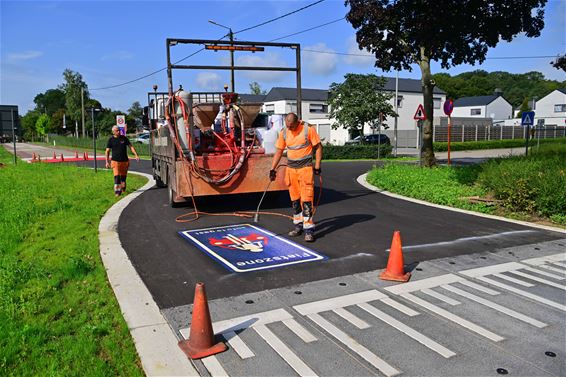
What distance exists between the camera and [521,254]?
6500 millimetres

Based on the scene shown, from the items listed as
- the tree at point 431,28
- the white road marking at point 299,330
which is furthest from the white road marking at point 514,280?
the tree at point 431,28

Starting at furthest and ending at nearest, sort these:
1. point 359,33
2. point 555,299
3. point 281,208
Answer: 1. point 359,33
2. point 281,208
3. point 555,299

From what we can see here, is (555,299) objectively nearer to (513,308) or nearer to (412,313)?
(513,308)

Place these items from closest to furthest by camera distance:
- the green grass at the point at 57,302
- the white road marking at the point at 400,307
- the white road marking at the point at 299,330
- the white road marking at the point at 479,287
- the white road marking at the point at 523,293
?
the green grass at the point at 57,302 < the white road marking at the point at 299,330 < the white road marking at the point at 400,307 < the white road marking at the point at 523,293 < the white road marking at the point at 479,287

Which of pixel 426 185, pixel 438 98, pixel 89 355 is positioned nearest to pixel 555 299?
pixel 89 355

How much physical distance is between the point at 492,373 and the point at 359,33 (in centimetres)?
Answer: 1498

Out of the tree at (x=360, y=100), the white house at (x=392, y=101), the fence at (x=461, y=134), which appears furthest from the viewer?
the white house at (x=392, y=101)

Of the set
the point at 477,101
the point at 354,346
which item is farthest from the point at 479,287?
the point at 477,101

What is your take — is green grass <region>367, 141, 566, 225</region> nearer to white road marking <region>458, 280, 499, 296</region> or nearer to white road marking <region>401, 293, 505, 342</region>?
white road marking <region>458, 280, 499, 296</region>

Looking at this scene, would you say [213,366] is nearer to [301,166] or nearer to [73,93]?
[301,166]

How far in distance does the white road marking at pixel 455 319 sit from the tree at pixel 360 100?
31391mm

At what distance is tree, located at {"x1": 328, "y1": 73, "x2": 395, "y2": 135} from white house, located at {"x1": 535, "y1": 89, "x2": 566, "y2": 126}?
47.8 meters

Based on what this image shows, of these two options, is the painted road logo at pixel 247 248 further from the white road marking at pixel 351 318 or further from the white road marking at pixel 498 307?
the white road marking at pixel 498 307

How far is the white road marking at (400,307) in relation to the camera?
4441mm
